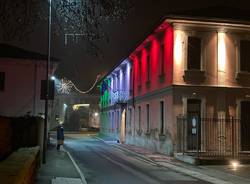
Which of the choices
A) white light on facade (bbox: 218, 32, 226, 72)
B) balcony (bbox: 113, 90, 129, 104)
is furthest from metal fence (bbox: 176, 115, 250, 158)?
balcony (bbox: 113, 90, 129, 104)

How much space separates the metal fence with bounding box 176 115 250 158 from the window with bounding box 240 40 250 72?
137 inches

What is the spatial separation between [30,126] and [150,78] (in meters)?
14.6

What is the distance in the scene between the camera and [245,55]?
2884 cm

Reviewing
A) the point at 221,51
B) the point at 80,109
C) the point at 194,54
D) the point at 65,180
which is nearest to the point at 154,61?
the point at 194,54

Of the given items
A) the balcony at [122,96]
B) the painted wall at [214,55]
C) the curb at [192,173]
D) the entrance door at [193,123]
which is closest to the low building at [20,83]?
the balcony at [122,96]

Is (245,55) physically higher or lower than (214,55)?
higher

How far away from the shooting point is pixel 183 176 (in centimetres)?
1838

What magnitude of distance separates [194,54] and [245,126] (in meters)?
5.32

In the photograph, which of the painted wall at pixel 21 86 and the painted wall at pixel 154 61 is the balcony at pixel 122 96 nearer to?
the painted wall at pixel 154 61

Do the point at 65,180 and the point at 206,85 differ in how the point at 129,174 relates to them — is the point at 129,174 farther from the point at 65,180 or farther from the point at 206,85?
the point at 206,85

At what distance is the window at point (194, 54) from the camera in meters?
28.1

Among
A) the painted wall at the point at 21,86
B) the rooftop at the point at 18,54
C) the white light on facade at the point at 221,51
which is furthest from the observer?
the rooftop at the point at 18,54

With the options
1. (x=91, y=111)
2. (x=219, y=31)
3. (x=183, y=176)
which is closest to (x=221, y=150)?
(x=219, y=31)

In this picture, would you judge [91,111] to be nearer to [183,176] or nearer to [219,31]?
[219,31]
